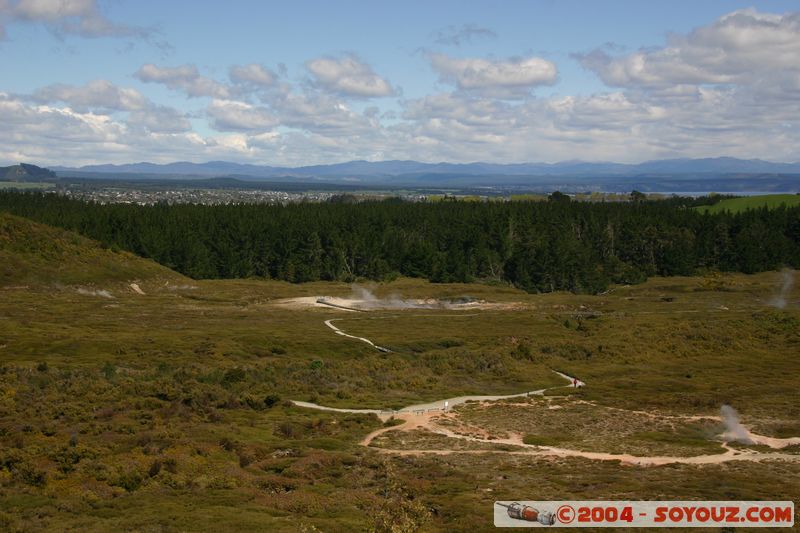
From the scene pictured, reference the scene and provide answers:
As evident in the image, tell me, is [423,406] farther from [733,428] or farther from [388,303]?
[388,303]

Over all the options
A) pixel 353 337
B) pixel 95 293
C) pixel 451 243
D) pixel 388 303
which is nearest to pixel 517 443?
pixel 353 337

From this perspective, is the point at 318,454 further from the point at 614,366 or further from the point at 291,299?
the point at 291,299

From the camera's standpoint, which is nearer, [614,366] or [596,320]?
[614,366]

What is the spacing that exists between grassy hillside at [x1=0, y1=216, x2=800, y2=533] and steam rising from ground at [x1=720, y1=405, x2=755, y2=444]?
4.21ft

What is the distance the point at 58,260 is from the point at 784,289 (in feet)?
391

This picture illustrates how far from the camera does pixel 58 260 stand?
118 metres

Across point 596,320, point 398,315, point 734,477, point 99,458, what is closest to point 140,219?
point 398,315

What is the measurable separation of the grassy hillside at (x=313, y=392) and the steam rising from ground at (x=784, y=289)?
6.20ft

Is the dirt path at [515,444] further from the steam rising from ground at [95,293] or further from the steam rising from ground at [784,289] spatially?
the steam rising from ground at [784,289]

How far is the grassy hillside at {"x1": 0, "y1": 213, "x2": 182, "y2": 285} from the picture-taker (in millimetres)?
112238

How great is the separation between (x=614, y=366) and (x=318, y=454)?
4183 centimetres

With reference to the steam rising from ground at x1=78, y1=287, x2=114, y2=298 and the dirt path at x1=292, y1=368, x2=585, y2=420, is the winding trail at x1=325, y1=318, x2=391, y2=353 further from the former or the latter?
the steam rising from ground at x1=78, y1=287, x2=114, y2=298

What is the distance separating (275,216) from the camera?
176 metres

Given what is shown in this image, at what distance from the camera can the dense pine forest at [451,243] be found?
146 metres
